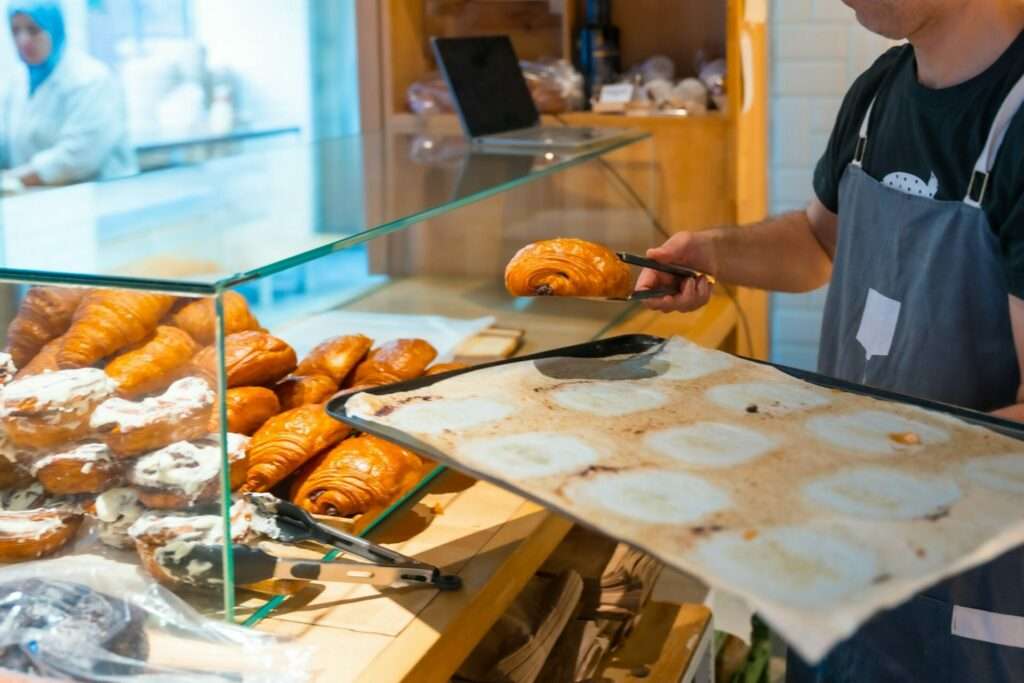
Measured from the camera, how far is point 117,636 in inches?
40.7

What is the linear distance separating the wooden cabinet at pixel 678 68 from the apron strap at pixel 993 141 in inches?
48.3

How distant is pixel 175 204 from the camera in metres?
1.46

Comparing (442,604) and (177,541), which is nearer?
(177,541)

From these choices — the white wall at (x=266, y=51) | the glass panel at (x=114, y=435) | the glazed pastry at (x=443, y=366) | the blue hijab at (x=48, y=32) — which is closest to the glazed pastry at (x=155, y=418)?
the glass panel at (x=114, y=435)

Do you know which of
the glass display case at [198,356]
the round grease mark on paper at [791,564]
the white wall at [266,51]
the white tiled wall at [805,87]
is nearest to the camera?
the round grease mark on paper at [791,564]

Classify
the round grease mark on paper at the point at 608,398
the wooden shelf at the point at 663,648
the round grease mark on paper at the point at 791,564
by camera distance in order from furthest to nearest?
the wooden shelf at the point at 663,648, the round grease mark on paper at the point at 608,398, the round grease mark on paper at the point at 791,564

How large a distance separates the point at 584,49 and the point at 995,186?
4.77 ft

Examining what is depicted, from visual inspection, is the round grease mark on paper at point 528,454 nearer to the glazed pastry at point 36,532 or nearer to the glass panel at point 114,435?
the glass panel at point 114,435

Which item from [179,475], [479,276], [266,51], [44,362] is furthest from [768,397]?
[266,51]

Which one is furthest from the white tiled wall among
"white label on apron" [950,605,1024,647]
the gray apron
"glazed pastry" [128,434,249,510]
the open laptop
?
"glazed pastry" [128,434,249,510]

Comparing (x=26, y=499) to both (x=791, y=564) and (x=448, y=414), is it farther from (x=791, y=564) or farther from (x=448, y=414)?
(x=791, y=564)

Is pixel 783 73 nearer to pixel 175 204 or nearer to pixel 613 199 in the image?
pixel 613 199

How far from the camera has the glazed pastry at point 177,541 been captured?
3.36 ft

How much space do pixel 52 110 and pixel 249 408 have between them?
9.69ft
